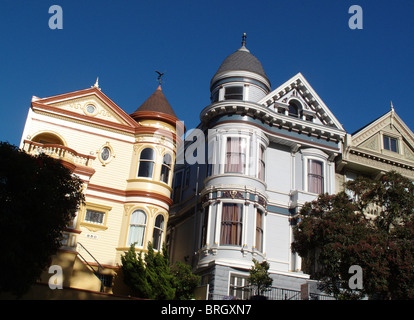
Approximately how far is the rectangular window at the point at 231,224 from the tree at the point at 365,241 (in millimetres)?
4377

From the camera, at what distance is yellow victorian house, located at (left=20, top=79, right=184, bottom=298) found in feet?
78.5

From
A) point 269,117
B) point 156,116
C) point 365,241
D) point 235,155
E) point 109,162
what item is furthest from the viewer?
point 269,117

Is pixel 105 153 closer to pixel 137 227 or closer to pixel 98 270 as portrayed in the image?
pixel 137 227

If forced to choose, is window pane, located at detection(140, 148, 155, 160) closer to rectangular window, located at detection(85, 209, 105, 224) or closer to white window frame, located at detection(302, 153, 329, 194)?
rectangular window, located at detection(85, 209, 105, 224)

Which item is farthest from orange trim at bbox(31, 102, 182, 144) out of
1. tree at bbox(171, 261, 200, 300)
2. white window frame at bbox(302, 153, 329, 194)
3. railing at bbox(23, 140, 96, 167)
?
tree at bbox(171, 261, 200, 300)

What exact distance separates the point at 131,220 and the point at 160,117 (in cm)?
607

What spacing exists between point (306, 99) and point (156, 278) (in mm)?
15259

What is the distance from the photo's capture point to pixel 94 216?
2494cm

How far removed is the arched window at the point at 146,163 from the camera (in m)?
26.4

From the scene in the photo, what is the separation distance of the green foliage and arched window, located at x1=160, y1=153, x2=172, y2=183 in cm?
572

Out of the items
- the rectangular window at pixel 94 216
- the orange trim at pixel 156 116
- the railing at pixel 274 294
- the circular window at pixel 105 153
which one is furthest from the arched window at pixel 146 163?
the railing at pixel 274 294

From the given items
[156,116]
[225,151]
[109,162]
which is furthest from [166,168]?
[225,151]

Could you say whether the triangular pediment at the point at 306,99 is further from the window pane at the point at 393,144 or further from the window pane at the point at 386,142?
the window pane at the point at 393,144
